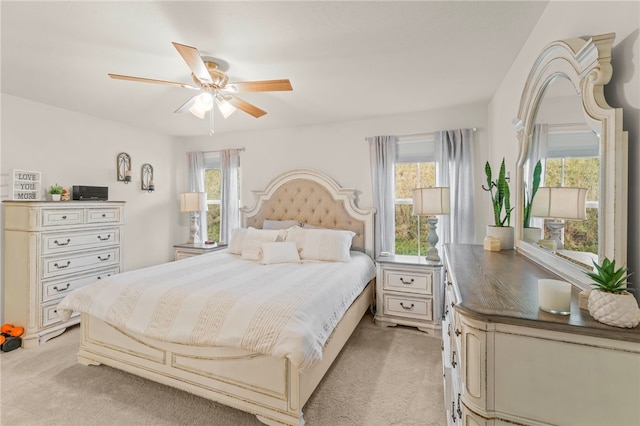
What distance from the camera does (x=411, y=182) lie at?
3832 millimetres

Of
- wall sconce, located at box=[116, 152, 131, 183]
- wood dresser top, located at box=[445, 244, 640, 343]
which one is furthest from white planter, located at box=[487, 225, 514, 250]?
wall sconce, located at box=[116, 152, 131, 183]

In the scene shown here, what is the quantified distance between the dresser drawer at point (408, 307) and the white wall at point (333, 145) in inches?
42.0

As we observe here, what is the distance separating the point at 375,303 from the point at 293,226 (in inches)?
57.2

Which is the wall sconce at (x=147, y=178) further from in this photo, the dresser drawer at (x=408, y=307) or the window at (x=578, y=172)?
the window at (x=578, y=172)

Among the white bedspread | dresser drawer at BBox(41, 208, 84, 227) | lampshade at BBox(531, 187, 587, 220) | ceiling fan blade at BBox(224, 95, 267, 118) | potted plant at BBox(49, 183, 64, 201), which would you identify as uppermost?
ceiling fan blade at BBox(224, 95, 267, 118)

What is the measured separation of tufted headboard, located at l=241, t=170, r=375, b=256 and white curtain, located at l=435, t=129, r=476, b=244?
0.98 meters

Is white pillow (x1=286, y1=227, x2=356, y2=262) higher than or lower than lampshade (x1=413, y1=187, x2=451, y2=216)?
lower

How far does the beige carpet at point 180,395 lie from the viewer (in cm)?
188

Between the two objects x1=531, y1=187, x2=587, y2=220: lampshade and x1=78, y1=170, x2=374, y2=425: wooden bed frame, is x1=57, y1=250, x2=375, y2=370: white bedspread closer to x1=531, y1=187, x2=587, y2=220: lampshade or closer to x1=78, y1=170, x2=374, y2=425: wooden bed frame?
x1=78, y1=170, x2=374, y2=425: wooden bed frame

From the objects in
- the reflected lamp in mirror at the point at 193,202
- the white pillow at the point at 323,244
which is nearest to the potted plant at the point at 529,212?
the white pillow at the point at 323,244

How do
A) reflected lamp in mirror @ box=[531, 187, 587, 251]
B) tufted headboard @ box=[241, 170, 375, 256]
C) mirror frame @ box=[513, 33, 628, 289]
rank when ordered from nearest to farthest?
mirror frame @ box=[513, 33, 628, 289] → reflected lamp in mirror @ box=[531, 187, 587, 251] → tufted headboard @ box=[241, 170, 375, 256]

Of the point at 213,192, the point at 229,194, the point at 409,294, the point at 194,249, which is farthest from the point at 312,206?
the point at 213,192

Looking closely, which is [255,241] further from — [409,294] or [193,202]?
[409,294]

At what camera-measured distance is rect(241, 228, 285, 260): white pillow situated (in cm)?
328
